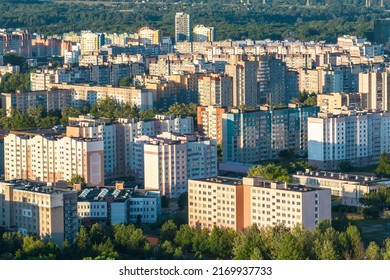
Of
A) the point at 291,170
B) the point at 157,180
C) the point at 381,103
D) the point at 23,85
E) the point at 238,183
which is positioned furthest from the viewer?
the point at 23,85

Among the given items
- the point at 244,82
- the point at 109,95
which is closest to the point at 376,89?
the point at 244,82

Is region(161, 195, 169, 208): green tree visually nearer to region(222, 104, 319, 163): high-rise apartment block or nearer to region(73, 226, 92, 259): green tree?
region(73, 226, 92, 259): green tree

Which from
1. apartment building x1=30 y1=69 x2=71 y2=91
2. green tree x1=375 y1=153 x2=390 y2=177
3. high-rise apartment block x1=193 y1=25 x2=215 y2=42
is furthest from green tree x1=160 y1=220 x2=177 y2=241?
high-rise apartment block x1=193 y1=25 x2=215 y2=42

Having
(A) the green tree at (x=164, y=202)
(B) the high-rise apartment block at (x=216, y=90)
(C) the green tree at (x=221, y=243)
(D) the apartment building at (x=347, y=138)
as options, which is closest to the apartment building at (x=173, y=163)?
(A) the green tree at (x=164, y=202)

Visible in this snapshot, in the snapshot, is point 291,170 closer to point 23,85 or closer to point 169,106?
point 169,106

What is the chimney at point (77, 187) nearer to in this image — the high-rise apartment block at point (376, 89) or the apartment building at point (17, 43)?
the high-rise apartment block at point (376, 89)

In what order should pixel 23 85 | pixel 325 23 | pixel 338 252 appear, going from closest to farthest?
pixel 338 252 → pixel 23 85 → pixel 325 23

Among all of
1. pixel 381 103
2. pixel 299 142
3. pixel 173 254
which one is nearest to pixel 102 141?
pixel 299 142

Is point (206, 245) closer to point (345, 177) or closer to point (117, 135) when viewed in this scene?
point (345, 177)

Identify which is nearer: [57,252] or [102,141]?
[57,252]
